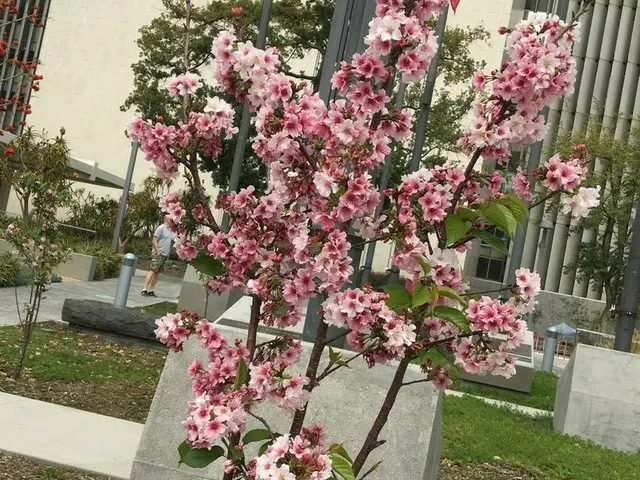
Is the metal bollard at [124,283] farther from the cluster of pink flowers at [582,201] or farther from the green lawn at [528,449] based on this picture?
the cluster of pink flowers at [582,201]

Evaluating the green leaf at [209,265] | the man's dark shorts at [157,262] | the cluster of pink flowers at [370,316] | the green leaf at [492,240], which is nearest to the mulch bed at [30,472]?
the green leaf at [209,265]

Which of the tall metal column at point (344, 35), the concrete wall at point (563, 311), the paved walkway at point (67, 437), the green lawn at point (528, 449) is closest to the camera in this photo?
the tall metal column at point (344, 35)

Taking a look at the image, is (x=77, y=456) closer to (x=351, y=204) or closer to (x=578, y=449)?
(x=351, y=204)

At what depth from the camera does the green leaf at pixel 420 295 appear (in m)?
3.11

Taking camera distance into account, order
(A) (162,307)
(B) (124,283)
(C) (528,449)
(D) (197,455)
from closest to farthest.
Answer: (D) (197,455), (C) (528,449), (B) (124,283), (A) (162,307)

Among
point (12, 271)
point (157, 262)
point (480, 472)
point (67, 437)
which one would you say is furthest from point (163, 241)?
point (67, 437)

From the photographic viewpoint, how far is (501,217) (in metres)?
3.24

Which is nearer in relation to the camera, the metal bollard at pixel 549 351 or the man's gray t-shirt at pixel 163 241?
the metal bollard at pixel 549 351

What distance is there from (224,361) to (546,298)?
36.6 metres

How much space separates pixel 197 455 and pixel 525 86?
1593 mm

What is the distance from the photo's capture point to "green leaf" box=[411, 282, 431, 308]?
123 inches

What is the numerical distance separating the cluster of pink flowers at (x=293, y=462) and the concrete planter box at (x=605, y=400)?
7442mm

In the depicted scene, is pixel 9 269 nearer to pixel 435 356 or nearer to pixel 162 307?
pixel 162 307

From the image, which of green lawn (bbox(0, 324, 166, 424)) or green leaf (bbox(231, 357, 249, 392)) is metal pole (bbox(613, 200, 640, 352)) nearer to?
green lawn (bbox(0, 324, 166, 424))
